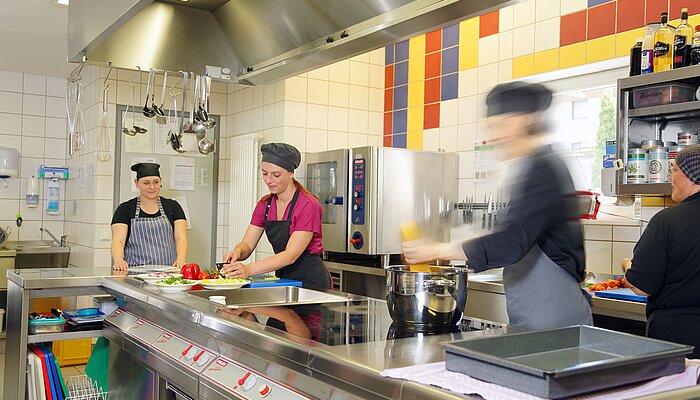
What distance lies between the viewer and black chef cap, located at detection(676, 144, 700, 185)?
2621mm

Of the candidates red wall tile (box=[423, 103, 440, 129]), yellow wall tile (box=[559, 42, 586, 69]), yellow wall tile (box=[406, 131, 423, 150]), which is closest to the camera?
yellow wall tile (box=[559, 42, 586, 69])

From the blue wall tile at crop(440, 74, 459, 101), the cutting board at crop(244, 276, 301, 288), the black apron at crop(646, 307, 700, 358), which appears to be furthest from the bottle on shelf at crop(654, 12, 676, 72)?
the cutting board at crop(244, 276, 301, 288)

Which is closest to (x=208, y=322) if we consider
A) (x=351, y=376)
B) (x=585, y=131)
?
(x=351, y=376)

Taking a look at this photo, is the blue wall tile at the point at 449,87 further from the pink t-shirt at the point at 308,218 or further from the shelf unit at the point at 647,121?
the pink t-shirt at the point at 308,218

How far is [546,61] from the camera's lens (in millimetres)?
4117

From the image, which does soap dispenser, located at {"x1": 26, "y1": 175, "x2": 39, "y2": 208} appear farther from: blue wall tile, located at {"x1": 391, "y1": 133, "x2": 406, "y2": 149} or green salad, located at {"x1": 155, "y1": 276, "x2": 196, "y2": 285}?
green salad, located at {"x1": 155, "y1": 276, "x2": 196, "y2": 285}

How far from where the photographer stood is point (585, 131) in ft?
13.3

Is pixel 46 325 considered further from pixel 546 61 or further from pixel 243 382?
pixel 546 61

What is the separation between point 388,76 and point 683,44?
2.68m

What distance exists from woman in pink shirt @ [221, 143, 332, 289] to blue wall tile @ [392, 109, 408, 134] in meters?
2.00

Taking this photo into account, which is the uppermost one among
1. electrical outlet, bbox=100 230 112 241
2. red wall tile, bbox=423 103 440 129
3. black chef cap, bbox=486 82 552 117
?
red wall tile, bbox=423 103 440 129

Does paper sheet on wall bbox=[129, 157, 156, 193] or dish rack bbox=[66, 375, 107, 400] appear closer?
dish rack bbox=[66, 375, 107, 400]

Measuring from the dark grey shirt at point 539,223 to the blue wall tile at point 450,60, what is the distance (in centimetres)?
294

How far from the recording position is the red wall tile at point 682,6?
3.33 m
